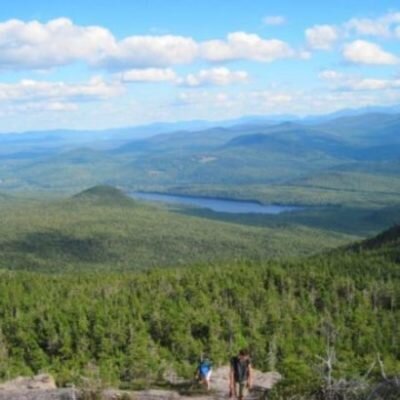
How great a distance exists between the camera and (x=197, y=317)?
109250 mm

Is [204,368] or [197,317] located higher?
[204,368]

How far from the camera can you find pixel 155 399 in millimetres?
41125

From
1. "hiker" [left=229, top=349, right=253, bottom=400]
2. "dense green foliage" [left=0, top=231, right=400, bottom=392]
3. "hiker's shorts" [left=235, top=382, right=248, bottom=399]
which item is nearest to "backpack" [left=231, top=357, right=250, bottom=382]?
"hiker" [left=229, top=349, right=253, bottom=400]

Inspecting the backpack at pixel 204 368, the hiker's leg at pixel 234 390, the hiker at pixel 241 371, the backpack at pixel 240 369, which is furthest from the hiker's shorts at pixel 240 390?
the backpack at pixel 204 368

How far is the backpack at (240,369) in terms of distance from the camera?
42.1 m

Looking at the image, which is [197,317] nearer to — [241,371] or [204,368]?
[204,368]

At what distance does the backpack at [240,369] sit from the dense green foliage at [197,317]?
1226 inches

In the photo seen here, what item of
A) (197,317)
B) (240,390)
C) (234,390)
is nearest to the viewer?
(240,390)

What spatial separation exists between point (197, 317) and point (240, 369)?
67.7 meters

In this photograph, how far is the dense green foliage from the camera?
300 ft

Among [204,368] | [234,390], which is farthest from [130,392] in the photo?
[234,390]

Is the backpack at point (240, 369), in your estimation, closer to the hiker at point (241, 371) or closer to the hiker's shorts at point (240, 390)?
the hiker at point (241, 371)

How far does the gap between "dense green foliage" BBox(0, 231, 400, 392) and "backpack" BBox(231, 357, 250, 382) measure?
31.1 metres

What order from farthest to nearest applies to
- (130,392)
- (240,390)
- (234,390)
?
1. (130,392)
2. (234,390)
3. (240,390)
